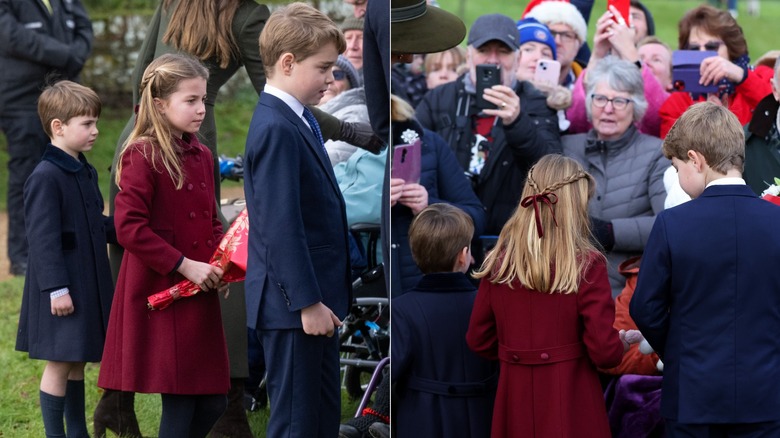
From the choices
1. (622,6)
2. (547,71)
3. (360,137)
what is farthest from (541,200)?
(622,6)

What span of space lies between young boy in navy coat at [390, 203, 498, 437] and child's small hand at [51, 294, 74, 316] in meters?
1.18

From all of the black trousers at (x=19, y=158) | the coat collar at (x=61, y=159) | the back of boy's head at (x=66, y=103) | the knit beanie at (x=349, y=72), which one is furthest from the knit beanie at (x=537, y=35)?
the black trousers at (x=19, y=158)

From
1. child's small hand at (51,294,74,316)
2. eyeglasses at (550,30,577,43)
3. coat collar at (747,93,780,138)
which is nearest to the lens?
child's small hand at (51,294,74,316)

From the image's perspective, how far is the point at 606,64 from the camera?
17.3ft

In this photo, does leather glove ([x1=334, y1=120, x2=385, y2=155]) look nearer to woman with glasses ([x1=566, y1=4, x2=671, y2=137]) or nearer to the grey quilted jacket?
the grey quilted jacket

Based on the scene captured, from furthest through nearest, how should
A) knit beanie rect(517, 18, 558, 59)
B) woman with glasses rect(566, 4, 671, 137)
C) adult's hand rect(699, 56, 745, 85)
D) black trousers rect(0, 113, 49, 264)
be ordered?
black trousers rect(0, 113, 49, 264), knit beanie rect(517, 18, 558, 59), woman with glasses rect(566, 4, 671, 137), adult's hand rect(699, 56, 745, 85)

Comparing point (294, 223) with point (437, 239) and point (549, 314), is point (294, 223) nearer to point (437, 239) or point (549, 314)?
point (437, 239)

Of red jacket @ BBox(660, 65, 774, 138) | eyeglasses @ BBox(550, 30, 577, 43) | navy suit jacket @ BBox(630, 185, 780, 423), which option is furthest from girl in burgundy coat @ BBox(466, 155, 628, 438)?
eyeglasses @ BBox(550, 30, 577, 43)

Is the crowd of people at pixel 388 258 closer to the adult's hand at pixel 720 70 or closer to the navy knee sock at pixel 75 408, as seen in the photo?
the navy knee sock at pixel 75 408

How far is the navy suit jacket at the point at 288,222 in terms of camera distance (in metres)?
3.50

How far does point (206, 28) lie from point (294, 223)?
3.55 ft

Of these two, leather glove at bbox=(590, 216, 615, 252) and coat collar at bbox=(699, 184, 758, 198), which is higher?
coat collar at bbox=(699, 184, 758, 198)

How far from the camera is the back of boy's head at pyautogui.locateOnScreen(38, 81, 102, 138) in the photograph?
4297 millimetres

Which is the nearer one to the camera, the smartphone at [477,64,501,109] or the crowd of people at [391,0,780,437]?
the crowd of people at [391,0,780,437]
